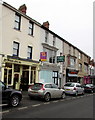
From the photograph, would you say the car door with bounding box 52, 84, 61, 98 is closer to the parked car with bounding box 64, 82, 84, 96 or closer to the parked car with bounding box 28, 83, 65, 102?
the parked car with bounding box 28, 83, 65, 102

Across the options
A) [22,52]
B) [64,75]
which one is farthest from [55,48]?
[22,52]

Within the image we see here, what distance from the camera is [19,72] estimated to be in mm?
19578

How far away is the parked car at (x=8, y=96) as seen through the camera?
9602mm

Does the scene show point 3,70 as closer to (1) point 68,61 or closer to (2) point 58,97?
(2) point 58,97

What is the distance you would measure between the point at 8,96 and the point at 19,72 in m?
9.81

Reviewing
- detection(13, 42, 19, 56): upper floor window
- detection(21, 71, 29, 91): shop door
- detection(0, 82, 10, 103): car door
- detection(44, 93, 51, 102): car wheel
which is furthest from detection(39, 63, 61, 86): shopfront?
detection(0, 82, 10, 103): car door

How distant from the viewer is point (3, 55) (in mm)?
16422

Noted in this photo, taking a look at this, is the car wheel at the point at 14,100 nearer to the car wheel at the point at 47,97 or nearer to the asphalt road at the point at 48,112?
the asphalt road at the point at 48,112

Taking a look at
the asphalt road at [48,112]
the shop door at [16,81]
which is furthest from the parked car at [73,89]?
the asphalt road at [48,112]

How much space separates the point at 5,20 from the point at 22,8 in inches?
174

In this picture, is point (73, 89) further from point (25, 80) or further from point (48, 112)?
point (48, 112)

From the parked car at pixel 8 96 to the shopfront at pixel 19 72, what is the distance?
671cm

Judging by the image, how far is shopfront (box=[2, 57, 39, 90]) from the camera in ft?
57.2

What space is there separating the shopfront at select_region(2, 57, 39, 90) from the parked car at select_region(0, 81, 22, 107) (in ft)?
22.0
